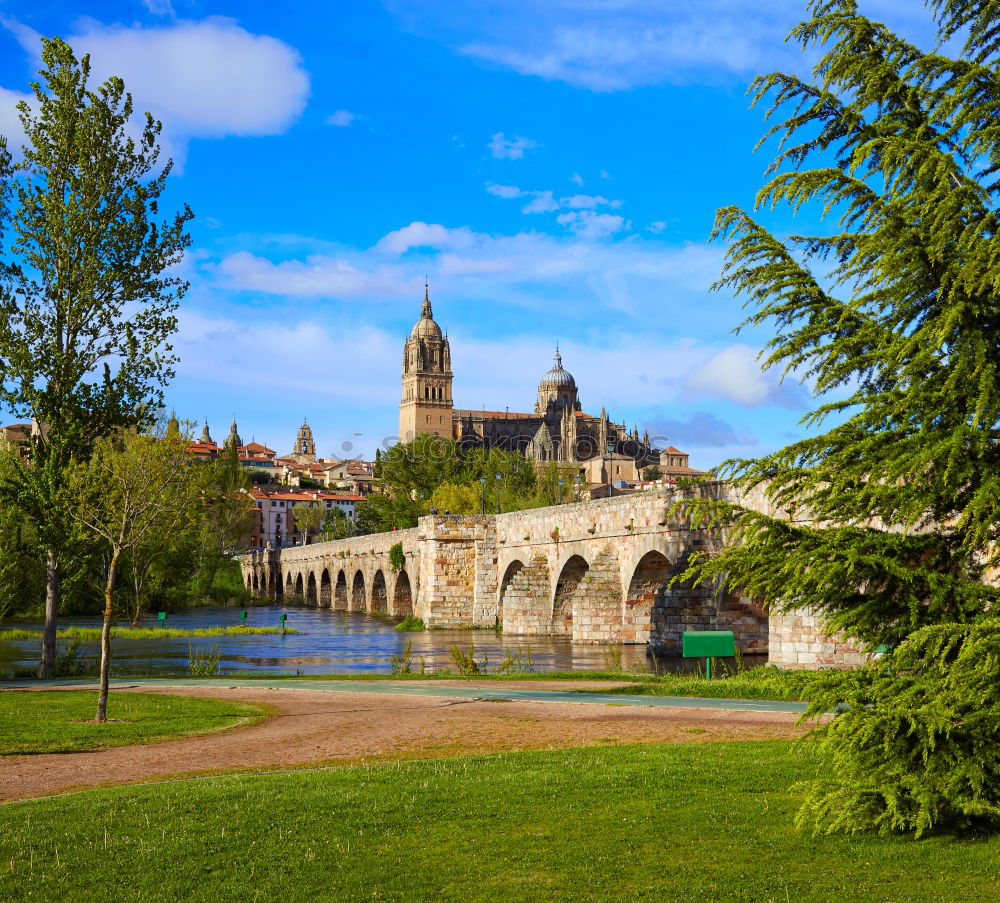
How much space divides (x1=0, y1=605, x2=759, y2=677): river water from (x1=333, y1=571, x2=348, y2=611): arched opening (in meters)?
22.4

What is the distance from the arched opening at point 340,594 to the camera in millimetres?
67250

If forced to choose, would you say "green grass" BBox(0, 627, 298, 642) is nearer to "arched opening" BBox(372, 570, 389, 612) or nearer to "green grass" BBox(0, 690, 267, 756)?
"arched opening" BBox(372, 570, 389, 612)

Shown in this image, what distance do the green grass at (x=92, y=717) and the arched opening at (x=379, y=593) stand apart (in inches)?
1537

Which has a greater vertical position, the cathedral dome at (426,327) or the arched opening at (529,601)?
the cathedral dome at (426,327)

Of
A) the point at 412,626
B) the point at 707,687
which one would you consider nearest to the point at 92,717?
the point at 707,687

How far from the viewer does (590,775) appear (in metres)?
8.83

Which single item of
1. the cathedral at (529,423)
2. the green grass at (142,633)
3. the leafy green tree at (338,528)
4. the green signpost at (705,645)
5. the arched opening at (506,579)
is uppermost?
the cathedral at (529,423)

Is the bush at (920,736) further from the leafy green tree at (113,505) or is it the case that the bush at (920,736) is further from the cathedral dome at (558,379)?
the cathedral dome at (558,379)

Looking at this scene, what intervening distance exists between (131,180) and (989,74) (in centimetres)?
1811

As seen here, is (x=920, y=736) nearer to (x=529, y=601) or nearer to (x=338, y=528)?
(x=529, y=601)

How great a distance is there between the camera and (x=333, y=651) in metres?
31.4

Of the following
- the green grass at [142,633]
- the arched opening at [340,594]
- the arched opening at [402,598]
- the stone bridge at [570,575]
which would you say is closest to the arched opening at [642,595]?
the stone bridge at [570,575]

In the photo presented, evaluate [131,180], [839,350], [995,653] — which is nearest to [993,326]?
[839,350]

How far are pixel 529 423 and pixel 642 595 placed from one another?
450 ft
